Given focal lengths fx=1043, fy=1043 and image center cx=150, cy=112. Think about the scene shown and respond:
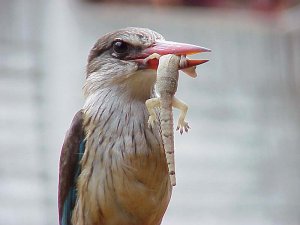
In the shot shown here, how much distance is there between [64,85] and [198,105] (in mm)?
1390

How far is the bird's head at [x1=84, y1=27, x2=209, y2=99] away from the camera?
3428mm

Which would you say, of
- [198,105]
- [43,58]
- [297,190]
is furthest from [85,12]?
[297,190]

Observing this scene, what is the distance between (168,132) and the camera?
2.88 metres

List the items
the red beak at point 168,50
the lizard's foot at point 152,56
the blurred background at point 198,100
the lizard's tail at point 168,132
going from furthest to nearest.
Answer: the blurred background at point 198,100 → the lizard's foot at point 152,56 → the red beak at point 168,50 → the lizard's tail at point 168,132

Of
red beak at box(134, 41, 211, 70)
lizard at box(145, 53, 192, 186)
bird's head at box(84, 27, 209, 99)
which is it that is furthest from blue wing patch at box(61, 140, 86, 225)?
lizard at box(145, 53, 192, 186)

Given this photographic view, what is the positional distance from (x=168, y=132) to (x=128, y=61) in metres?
0.68

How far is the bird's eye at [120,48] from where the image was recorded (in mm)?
3545

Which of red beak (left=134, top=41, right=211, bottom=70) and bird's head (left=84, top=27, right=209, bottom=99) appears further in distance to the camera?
bird's head (left=84, top=27, right=209, bottom=99)

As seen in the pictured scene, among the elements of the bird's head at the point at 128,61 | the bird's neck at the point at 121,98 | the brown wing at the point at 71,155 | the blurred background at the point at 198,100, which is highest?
the bird's head at the point at 128,61

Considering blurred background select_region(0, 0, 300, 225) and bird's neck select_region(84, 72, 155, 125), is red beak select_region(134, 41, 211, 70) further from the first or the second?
blurred background select_region(0, 0, 300, 225)

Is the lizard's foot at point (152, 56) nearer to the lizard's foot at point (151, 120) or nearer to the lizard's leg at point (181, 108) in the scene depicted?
the lizard's foot at point (151, 120)

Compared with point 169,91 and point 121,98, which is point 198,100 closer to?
point 121,98

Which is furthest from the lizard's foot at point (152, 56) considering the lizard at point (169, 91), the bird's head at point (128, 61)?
the lizard at point (169, 91)

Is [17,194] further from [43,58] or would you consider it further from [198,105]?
[198,105]
